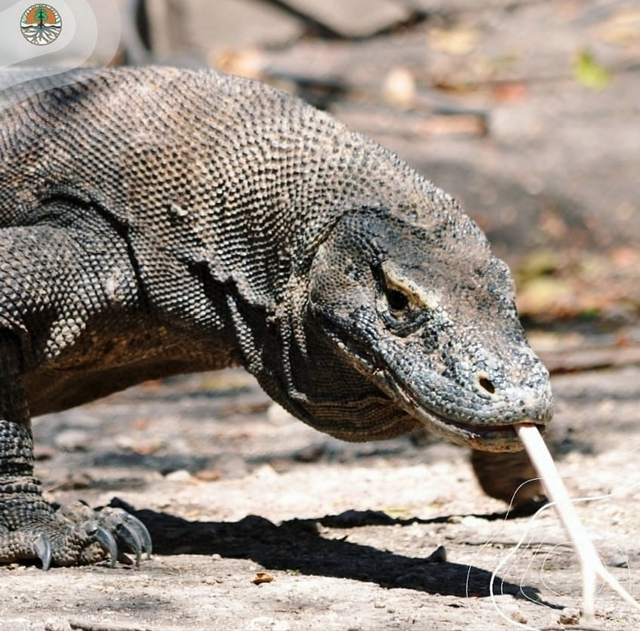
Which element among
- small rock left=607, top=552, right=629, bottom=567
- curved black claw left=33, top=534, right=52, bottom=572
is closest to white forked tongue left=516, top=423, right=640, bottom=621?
small rock left=607, top=552, right=629, bottom=567

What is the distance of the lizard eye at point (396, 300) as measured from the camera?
12.2 feet

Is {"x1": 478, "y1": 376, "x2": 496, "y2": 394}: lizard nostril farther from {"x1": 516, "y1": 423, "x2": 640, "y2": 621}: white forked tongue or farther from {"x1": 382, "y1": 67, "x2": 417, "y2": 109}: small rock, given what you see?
{"x1": 382, "y1": 67, "x2": 417, "y2": 109}: small rock

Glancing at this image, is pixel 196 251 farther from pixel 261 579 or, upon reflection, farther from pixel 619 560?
pixel 619 560

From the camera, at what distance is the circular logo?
4922 millimetres

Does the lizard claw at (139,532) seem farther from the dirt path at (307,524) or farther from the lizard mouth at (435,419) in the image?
the lizard mouth at (435,419)

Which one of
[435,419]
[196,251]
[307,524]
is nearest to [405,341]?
[435,419]

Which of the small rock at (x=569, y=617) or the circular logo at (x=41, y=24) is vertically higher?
the circular logo at (x=41, y=24)

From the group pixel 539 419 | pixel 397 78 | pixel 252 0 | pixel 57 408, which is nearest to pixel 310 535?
pixel 57 408

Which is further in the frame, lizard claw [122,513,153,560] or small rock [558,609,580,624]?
lizard claw [122,513,153,560]

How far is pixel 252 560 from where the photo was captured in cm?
430

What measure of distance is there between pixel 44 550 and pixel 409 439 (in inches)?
110

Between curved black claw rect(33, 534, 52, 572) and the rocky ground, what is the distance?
2.0 inches

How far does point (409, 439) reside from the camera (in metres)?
6.51

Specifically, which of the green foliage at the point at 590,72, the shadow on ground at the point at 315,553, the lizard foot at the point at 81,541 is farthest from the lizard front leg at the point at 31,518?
the green foliage at the point at 590,72
